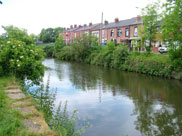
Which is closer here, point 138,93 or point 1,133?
point 1,133

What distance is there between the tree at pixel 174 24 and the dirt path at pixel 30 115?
1662 centimetres

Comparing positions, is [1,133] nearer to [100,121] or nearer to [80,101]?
[100,121]

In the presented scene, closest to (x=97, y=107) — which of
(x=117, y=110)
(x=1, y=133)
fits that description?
(x=117, y=110)

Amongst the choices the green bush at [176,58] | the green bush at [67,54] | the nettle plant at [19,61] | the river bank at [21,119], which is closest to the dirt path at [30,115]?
the river bank at [21,119]

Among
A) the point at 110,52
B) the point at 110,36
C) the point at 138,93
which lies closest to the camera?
the point at 138,93

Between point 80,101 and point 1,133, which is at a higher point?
point 1,133

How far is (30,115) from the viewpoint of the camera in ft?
16.9

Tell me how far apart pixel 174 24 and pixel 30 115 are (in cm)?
1794

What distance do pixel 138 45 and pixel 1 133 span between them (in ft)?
80.6

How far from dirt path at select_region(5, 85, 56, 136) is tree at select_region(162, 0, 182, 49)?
1662cm

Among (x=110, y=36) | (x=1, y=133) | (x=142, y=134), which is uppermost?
(x=110, y=36)

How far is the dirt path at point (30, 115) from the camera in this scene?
4297mm

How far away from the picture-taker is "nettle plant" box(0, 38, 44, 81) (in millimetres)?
9789

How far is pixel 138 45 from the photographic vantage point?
26.4 meters
